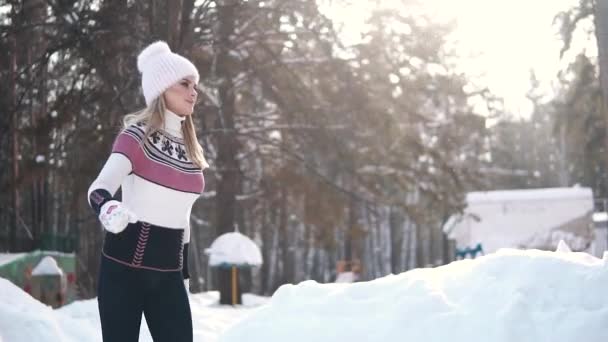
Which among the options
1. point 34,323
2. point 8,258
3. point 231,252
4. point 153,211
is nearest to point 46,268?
Answer: point 8,258

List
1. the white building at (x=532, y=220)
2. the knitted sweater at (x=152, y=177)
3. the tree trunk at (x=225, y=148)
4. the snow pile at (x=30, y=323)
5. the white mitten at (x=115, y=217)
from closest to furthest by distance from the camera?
the white mitten at (x=115, y=217)
the knitted sweater at (x=152, y=177)
the snow pile at (x=30, y=323)
the tree trunk at (x=225, y=148)
the white building at (x=532, y=220)

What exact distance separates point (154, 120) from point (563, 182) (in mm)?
47974

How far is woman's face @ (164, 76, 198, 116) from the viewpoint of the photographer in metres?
3.45

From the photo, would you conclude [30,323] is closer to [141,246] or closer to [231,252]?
[141,246]

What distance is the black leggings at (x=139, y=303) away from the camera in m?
3.15

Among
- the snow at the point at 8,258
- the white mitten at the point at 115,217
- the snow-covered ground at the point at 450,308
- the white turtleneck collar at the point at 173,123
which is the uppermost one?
the white turtleneck collar at the point at 173,123

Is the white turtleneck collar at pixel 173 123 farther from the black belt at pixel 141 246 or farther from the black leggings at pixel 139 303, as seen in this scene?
the black leggings at pixel 139 303

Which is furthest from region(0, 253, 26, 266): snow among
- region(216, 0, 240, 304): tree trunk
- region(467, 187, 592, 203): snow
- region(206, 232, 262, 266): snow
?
region(467, 187, 592, 203): snow

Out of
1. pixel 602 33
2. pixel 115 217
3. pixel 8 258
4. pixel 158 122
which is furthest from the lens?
pixel 8 258

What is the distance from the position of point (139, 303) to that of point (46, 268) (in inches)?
370

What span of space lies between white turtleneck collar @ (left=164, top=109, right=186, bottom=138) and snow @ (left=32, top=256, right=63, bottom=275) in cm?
927

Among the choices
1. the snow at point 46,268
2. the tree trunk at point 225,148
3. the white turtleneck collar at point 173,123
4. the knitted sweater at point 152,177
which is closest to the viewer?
the knitted sweater at point 152,177

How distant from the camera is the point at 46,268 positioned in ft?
39.2

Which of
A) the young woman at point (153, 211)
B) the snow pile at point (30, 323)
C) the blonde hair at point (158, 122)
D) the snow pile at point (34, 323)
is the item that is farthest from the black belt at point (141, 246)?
the snow pile at point (30, 323)
